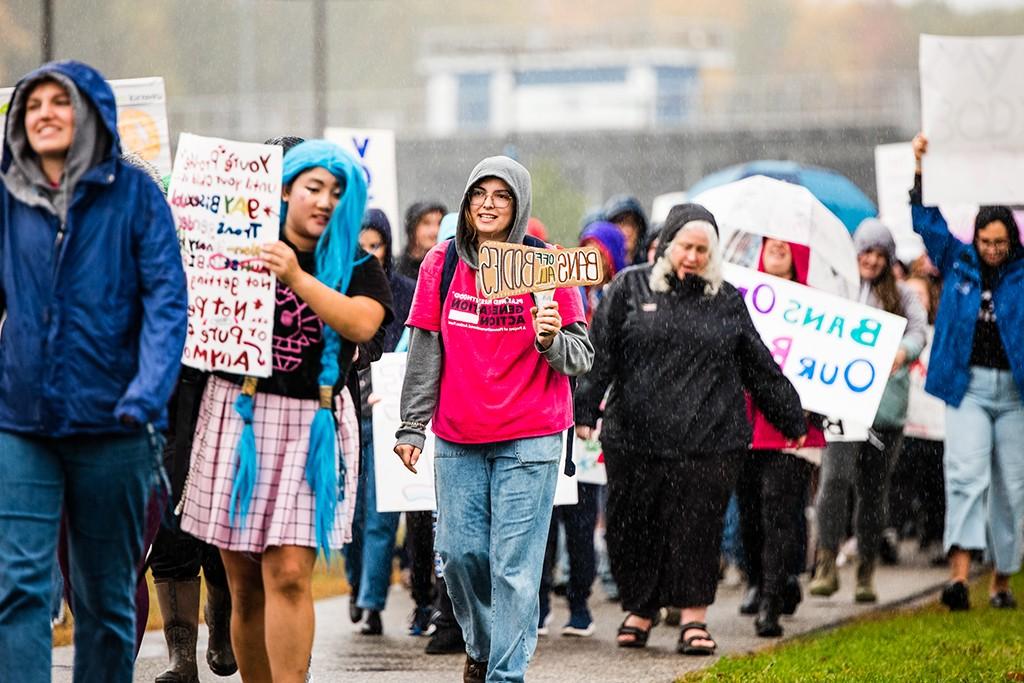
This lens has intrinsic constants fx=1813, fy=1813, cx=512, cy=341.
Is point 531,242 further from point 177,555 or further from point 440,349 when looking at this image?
point 177,555

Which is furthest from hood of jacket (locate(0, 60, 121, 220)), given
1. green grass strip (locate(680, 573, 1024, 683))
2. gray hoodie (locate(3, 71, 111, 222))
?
green grass strip (locate(680, 573, 1024, 683))

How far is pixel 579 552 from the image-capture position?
366 inches

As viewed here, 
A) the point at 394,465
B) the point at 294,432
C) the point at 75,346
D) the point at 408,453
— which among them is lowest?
the point at 394,465

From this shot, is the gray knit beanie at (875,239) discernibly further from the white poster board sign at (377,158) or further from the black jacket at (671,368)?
the white poster board sign at (377,158)

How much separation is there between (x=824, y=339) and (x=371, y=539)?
8.76 ft

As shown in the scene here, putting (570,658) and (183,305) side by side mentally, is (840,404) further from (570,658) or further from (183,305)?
(183,305)

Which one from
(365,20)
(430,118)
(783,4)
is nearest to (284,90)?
(430,118)

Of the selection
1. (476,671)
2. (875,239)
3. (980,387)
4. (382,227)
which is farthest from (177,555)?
(875,239)

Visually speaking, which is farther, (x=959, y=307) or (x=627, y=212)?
(x=627, y=212)

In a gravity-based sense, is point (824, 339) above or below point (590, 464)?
above

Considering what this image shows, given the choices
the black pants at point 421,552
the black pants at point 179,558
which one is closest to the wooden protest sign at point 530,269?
the black pants at point 179,558

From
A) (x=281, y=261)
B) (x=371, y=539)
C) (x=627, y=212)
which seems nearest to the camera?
(x=281, y=261)

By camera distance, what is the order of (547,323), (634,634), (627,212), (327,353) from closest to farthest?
(327,353), (547,323), (634,634), (627,212)

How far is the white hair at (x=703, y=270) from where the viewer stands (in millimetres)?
8625
